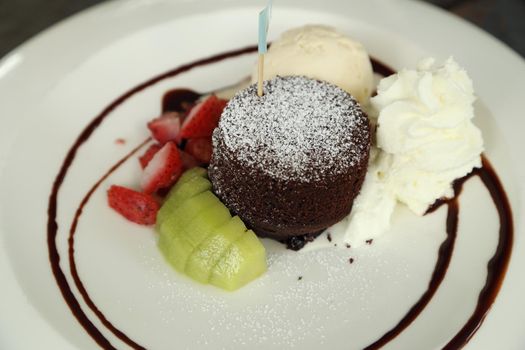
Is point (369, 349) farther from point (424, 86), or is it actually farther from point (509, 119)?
point (509, 119)

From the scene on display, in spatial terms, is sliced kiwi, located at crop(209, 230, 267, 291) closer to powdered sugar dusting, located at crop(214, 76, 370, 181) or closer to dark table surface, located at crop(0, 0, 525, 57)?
powdered sugar dusting, located at crop(214, 76, 370, 181)

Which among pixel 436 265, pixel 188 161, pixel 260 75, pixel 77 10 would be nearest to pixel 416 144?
pixel 436 265

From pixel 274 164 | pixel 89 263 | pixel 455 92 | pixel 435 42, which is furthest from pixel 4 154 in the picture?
pixel 435 42

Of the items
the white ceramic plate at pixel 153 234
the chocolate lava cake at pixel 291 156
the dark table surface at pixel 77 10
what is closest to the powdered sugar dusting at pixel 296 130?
the chocolate lava cake at pixel 291 156

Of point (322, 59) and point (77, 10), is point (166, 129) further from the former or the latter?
point (77, 10)

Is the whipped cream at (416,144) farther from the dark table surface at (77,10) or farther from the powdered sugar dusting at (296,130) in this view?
the dark table surface at (77,10)
